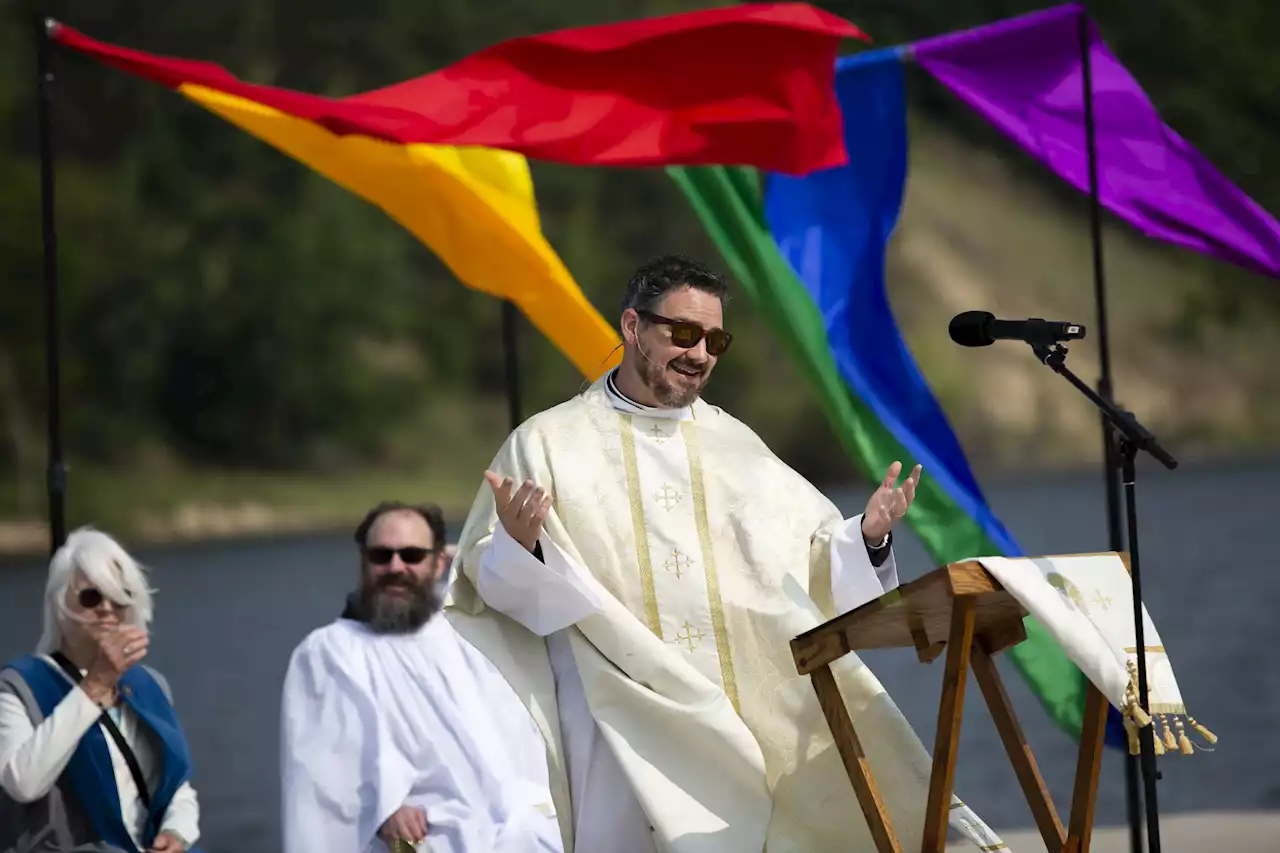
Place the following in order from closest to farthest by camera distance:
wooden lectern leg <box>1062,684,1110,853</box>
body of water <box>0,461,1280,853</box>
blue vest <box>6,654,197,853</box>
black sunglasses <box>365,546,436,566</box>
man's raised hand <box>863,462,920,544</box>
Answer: wooden lectern leg <box>1062,684,1110,853</box>
man's raised hand <box>863,462,920,544</box>
blue vest <box>6,654,197,853</box>
black sunglasses <box>365,546,436,566</box>
body of water <box>0,461,1280,853</box>

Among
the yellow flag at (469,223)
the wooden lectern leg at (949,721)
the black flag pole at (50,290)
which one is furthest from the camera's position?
the yellow flag at (469,223)

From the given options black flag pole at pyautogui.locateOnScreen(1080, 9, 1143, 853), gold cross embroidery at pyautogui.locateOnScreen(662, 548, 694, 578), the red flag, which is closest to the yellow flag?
the red flag

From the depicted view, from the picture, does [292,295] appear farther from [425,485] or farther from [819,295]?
[819,295]

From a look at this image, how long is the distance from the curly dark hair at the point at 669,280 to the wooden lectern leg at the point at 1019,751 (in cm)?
103

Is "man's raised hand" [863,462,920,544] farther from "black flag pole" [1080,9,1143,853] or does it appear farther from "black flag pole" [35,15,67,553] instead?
"black flag pole" [35,15,67,553]

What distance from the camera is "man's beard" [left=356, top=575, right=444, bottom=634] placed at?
515 centimetres

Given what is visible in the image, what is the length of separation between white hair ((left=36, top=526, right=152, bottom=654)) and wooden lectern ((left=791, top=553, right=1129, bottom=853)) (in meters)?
1.79

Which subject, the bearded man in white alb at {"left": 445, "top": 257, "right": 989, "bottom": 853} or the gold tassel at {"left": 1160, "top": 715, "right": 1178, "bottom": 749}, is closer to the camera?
the gold tassel at {"left": 1160, "top": 715, "right": 1178, "bottom": 749}

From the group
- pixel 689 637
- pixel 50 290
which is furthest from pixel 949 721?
pixel 50 290

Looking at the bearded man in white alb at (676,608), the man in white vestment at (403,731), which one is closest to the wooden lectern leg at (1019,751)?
the bearded man in white alb at (676,608)

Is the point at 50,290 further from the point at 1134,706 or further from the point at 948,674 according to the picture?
the point at 1134,706

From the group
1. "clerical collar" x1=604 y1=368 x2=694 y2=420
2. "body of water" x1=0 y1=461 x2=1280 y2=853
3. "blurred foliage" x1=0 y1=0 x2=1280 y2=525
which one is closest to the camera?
"clerical collar" x1=604 y1=368 x2=694 y2=420

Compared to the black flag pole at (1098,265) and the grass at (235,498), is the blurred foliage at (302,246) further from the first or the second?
the black flag pole at (1098,265)

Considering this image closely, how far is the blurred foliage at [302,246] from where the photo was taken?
39469 millimetres
